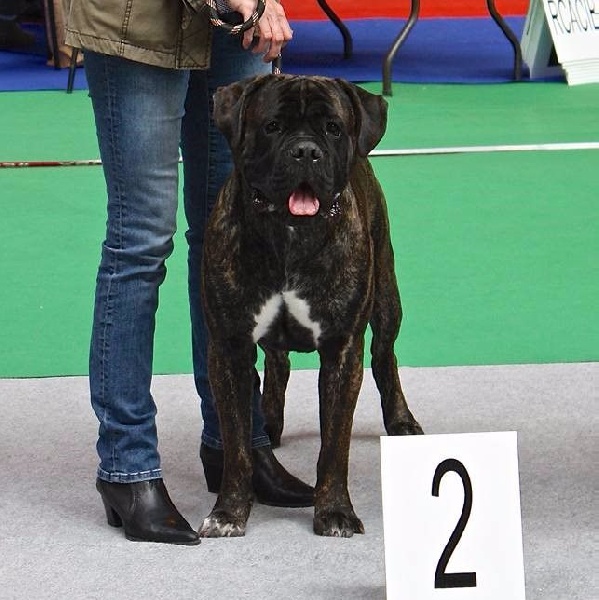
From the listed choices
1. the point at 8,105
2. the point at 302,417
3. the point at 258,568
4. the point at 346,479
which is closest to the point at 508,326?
the point at 302,417

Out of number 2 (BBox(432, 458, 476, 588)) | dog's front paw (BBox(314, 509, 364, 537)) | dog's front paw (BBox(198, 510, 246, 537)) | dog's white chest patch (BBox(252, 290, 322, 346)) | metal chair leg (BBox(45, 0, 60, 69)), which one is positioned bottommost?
metal chair leg (BBox(45, 0, 60, 69))

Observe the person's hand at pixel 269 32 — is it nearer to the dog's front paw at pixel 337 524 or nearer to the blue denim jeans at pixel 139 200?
the blue denim jeans at pixel 139 200

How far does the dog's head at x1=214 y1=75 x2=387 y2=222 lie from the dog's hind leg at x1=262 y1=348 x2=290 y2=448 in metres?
0.85

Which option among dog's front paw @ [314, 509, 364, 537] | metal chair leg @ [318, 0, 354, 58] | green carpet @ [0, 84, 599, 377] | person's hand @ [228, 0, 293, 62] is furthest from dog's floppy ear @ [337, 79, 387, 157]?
metal chair leg @ [318, 0, 354, 58]

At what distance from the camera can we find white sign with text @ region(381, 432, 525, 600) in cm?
263

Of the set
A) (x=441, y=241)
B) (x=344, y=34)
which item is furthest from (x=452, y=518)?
(x=344, y=34)

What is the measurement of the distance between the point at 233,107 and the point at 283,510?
102cm

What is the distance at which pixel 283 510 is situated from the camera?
3.35 meters

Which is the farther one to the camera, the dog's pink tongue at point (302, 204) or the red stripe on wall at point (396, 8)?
the red stripe on wall at point (396, 8)

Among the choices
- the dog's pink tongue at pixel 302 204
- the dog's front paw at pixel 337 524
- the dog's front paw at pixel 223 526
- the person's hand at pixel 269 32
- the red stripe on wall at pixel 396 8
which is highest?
the person's hand at pixel 269 32

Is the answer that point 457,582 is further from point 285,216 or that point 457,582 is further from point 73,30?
point 73,30

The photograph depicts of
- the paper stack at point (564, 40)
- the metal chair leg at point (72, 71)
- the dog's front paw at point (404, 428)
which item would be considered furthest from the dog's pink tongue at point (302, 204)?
the paper stack at point (564, 40)

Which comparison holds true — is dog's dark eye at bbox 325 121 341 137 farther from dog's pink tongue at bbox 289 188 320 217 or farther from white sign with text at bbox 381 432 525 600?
white sign with text at bbox 381 432 525 600

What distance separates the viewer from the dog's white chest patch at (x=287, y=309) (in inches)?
120
